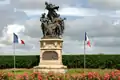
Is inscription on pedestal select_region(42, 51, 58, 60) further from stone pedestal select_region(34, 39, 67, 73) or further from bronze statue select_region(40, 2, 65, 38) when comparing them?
bronze statue select_region(40, 2, 65, 38)

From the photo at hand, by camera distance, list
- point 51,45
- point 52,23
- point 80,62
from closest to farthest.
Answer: point 51,45, point 52,23, point 80,62

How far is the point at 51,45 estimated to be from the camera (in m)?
31.2

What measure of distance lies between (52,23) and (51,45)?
211 centimetres

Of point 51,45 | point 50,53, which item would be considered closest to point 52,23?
point 51,45

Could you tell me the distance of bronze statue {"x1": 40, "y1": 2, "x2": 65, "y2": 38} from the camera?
31719mm

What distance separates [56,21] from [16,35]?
4415 millimetres

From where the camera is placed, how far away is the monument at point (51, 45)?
31.0 m

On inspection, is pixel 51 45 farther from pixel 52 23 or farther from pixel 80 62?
pixel 80 62

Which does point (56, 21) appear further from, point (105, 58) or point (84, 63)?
point (105, 58)

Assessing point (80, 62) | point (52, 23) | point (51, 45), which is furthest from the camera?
point (80, 62)

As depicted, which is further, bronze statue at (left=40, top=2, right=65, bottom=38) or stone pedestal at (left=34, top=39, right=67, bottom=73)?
bronze statue at (left=40, top=2, right=65, bottom=38)

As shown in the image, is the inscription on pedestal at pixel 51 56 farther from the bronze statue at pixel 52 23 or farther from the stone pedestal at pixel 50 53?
the bronze statue at pixel 52 23

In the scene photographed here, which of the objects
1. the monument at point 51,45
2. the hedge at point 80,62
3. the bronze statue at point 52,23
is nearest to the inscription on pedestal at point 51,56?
the monument at point 51,45

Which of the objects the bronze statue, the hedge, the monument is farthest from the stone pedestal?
the hedge
